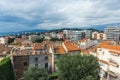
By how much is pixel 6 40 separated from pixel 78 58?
143 metres

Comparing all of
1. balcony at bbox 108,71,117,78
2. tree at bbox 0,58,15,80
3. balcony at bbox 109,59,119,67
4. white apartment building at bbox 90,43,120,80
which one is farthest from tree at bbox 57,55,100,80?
tree at bbox 0,58,15,80

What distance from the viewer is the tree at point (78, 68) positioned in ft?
151

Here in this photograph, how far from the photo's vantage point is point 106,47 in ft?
169

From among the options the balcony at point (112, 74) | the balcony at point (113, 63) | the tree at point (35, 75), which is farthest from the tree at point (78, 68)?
the tree at point (35, 75)

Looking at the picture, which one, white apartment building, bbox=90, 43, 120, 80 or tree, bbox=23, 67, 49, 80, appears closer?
white apartment building, bbox=90, 43, 120, 80

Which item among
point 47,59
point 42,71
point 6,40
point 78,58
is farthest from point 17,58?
point 6,40

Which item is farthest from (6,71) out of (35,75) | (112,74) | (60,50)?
(60,50)

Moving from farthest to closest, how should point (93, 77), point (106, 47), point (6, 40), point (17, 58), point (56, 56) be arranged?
point (6, 40)
point (56, 56)
point (17, 58)
point (106, 47)
point (93, 77)

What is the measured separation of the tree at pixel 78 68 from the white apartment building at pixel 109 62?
2.85m

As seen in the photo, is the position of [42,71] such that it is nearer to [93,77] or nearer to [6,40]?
[93,77]

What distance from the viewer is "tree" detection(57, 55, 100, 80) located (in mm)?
46031

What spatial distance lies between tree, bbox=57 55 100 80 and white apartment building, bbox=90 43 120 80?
2.85m

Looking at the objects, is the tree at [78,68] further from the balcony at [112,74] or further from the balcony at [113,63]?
the balcony at [113,63]

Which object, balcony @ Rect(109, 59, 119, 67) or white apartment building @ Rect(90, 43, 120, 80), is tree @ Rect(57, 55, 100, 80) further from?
balcony @ Rect(109, 59, 119, 67)
